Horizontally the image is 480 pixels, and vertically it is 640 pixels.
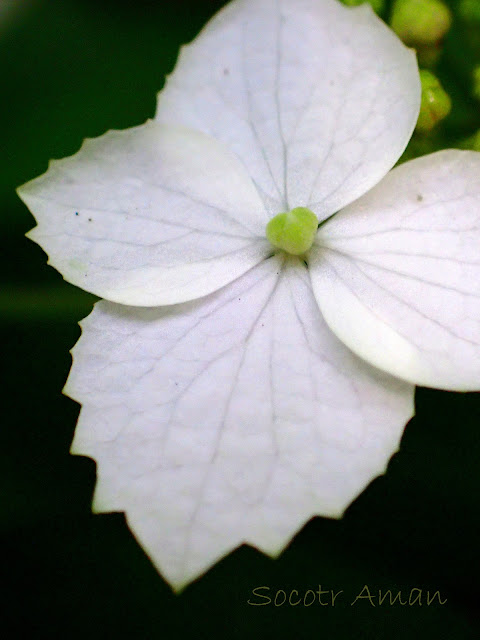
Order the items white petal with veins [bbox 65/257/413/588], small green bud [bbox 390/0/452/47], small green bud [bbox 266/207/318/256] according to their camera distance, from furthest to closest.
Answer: small green bud [bbox 390/0/452/47]
small green bud [bbox 266/207/318/256]
white petal with veins [bbox 65/257/413/588]

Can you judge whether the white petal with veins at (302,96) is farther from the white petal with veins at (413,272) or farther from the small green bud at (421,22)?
A: the small green bud at (421,22)

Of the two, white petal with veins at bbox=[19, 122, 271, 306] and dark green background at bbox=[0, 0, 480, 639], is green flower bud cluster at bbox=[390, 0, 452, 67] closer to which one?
dark green background at bbox=[0, 0, 480, 639]

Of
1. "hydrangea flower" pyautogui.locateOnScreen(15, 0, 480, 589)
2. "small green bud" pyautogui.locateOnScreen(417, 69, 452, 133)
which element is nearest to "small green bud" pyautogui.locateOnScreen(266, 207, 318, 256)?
"hydrangea flower" pyautogui.locateOnScreen(15, 0, 480, 589)

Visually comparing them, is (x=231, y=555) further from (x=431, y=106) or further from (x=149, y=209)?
(x=431, y=106)

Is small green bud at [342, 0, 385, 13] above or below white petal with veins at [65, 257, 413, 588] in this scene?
above

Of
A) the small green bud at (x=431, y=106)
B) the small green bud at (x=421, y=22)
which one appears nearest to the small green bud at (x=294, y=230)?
the small green bud at (x=431, y=106)

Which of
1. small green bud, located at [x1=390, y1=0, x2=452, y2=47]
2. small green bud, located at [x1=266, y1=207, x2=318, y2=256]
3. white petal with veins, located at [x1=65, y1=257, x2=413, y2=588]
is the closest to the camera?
white petal with veins, located at [x1=65, y1=257, x2=413, y2=588]

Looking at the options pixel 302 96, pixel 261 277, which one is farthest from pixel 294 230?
pixel 302 96

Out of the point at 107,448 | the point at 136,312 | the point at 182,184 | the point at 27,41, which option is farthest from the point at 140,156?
the point at 27,41
